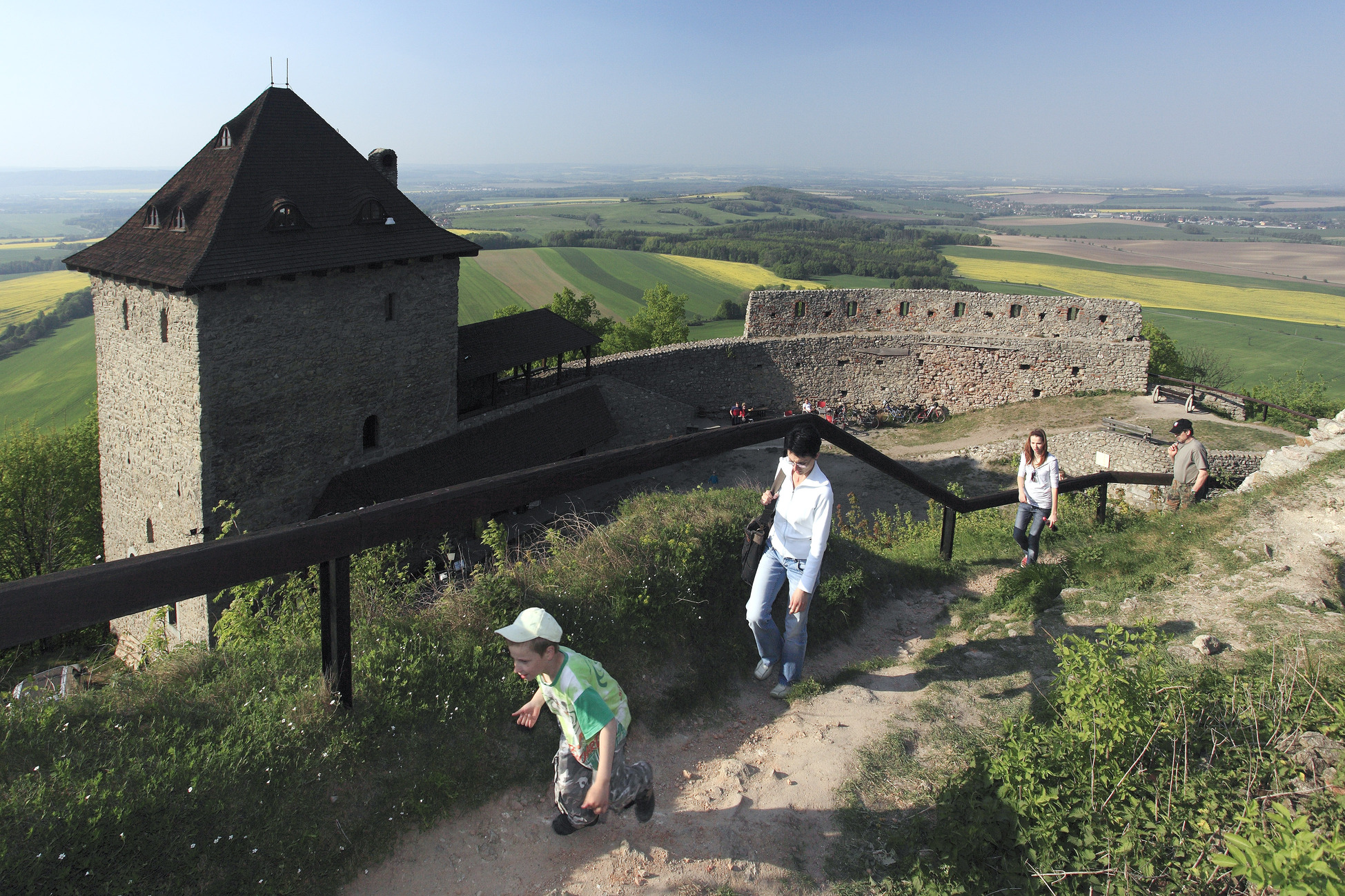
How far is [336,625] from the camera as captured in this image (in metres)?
3.13

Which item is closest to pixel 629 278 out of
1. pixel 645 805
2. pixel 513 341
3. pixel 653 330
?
pixel 653 330

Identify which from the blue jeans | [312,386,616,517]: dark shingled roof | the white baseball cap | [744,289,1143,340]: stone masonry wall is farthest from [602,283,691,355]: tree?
the white baseball cap

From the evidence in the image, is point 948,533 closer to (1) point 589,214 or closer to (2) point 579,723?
(2) point 579,723

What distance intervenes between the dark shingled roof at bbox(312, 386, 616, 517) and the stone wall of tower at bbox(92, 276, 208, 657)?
2381 mm

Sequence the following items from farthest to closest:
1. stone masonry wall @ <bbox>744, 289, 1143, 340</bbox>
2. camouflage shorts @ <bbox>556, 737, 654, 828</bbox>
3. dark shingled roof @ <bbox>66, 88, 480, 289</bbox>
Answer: stone masonry wall @ <bbox>744, 289, 1143, 340</bbox> < dark shingled roof @ <bbox>66, 88, 480, 289</bbox> < camouflage shorts @ <bbox>556, 737, 654, 828</bbox>

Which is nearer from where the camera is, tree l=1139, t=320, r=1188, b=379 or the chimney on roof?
the chimney on roof

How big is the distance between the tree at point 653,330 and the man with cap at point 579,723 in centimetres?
3268

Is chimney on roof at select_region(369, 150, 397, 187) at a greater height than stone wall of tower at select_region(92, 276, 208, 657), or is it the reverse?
chimney on roof at select_region(369, 150, 397, 187)

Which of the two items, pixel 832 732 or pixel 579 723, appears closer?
pixel 579 723

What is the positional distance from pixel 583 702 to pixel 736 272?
7625cm

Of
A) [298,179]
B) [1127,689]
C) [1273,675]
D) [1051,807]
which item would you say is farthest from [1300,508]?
[298,179]

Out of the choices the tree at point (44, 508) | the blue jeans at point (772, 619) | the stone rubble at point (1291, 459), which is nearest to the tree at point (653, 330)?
the tree at point (44, 508)

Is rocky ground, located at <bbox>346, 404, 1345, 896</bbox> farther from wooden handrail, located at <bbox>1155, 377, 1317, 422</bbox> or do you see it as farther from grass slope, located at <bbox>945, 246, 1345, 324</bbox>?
grass slope, located at <bbox>945, 246, 1345, 324</bbox>

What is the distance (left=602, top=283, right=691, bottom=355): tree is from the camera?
1398 inches
